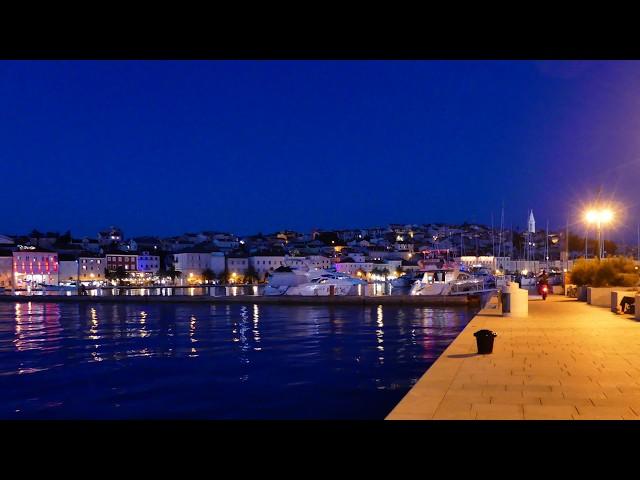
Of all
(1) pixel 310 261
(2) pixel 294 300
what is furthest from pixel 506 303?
(1) pixel 310 261

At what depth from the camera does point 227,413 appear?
464 inches

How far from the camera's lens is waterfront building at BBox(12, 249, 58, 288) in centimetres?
9981

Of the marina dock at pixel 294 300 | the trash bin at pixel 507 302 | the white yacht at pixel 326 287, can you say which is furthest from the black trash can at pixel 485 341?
the white yacht at pixel 326 287

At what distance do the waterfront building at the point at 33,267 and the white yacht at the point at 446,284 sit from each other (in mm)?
67062

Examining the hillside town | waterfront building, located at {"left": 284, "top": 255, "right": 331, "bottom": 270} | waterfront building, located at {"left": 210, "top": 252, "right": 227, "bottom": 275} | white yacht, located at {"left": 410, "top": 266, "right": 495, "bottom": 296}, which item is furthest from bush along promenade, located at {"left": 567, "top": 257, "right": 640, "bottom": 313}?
waterfront building, located at {"left": 210, "top": 252, "right": 227, "bottom": 275}

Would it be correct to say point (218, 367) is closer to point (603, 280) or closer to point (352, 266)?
point (603, 280)

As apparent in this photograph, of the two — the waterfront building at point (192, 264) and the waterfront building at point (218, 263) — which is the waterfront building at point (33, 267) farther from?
the waterfront building at point (218, 263)

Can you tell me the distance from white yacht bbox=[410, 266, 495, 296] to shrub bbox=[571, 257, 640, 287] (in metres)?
19.9

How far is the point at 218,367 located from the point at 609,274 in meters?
15.6

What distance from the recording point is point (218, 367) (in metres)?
17.7

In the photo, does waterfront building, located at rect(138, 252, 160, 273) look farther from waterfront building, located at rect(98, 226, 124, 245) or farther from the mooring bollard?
the mooring bollard
